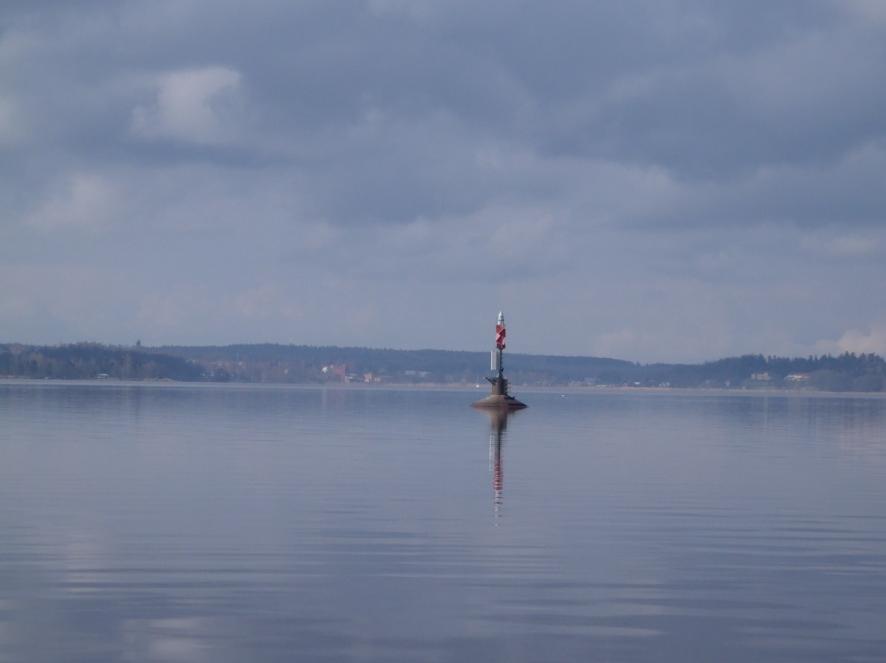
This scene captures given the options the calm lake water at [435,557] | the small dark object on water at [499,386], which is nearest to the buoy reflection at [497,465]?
the calm lake water at [435,557]

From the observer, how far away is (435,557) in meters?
22.0

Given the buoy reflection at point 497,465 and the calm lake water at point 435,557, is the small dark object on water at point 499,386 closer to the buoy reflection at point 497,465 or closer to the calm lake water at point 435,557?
the buoy reflection at point 497,465

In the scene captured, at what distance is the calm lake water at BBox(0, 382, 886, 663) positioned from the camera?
50.9 feet

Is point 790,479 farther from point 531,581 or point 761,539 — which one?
point 531,581

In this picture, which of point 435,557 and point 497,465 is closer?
point 435,557

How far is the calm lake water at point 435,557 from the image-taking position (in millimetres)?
15523

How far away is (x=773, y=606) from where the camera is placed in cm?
1791

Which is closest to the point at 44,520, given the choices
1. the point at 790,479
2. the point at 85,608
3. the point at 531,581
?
the point at 85,608

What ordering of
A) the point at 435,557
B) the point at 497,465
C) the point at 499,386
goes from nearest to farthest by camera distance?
1. the point at 435,557
2. the point at 497,465
3. the point at 499,386

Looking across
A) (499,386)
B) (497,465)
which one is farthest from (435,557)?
(499,386)

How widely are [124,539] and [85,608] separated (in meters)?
6.65

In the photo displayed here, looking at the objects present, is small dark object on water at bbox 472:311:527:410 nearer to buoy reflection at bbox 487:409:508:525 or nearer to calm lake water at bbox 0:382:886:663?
buoy reflection at bbox 487:409:508:525

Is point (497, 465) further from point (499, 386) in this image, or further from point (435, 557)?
point (499, 386)

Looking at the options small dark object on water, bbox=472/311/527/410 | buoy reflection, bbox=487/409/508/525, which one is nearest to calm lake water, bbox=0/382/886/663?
buoy reflection, bbox=487/409/508/525
